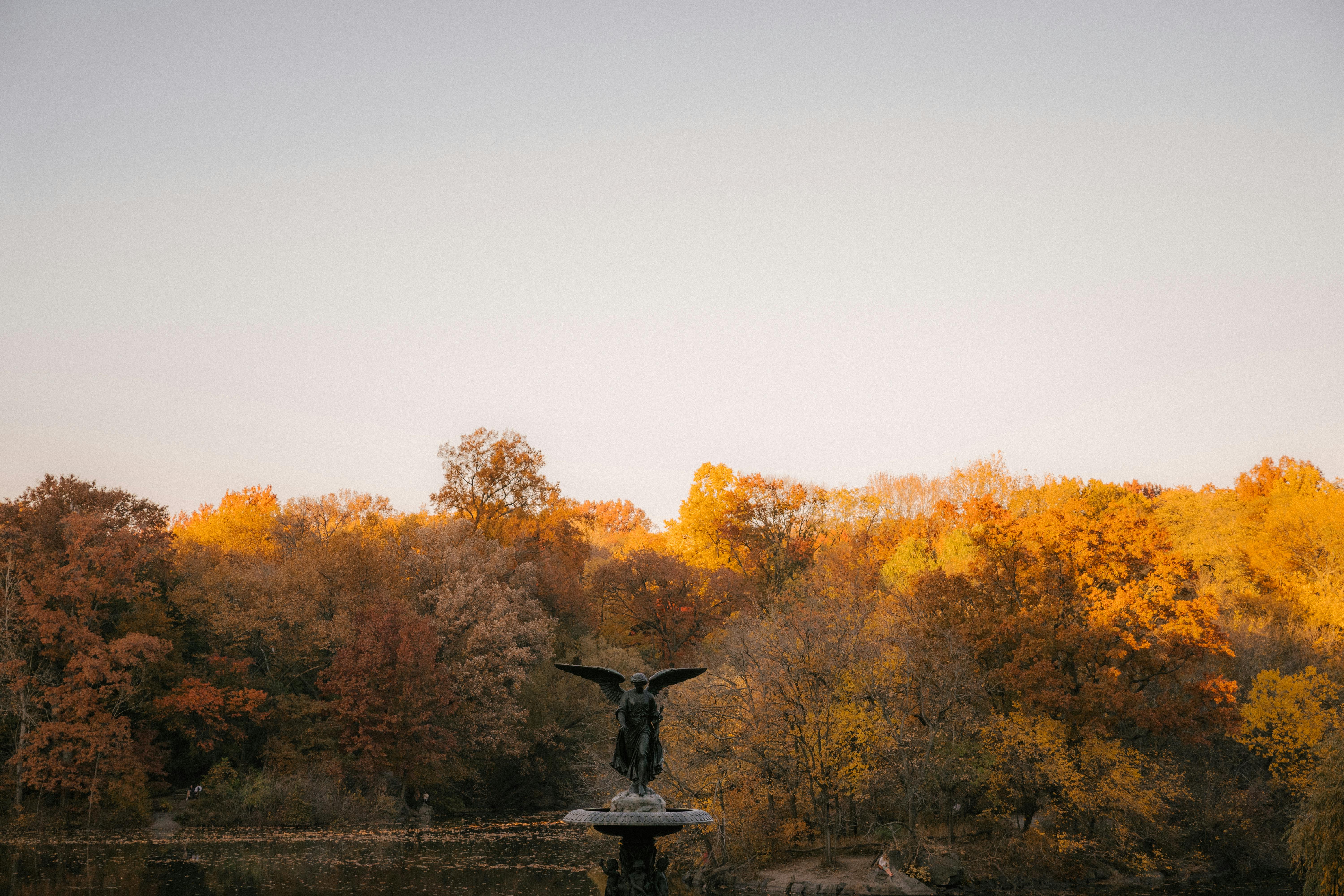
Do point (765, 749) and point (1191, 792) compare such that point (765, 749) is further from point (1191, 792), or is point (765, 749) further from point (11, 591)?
point (11, 591)

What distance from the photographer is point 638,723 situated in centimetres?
1487

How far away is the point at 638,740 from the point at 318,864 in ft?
69.1

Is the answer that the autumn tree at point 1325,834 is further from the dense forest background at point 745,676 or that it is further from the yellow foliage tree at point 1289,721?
the yellow foliage tree at point 1289,721

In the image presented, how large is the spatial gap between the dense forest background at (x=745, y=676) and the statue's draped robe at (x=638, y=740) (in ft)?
52.5

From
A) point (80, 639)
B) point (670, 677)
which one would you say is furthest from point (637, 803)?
point (80, 639)

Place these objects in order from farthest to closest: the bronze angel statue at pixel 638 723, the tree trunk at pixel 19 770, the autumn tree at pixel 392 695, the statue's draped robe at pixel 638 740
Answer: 1. the autumn tree at pixel 392 695
2. the tree trunk at pixel 19 770
3. the statue's draped robe at pixel 638 740
4. the bronze angel statue at pixel 638 723

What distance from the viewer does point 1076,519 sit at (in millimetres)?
34656

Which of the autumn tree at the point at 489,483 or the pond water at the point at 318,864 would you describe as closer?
the pond water at the point at 318,864

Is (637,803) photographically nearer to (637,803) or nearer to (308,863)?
(637,803)

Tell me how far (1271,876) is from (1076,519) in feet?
43.9

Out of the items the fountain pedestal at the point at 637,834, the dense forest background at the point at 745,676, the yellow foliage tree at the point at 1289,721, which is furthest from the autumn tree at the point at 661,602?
the fountain pedestal at the point at 637,834

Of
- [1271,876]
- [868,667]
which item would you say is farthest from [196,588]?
[1271,876]

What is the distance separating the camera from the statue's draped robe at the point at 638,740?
14.8 meters

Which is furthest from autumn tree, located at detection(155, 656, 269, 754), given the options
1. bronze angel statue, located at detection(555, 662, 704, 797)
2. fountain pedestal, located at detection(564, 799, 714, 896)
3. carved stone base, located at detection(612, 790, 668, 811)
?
carved stone base, located at detection(612, 790, 668, 811)
